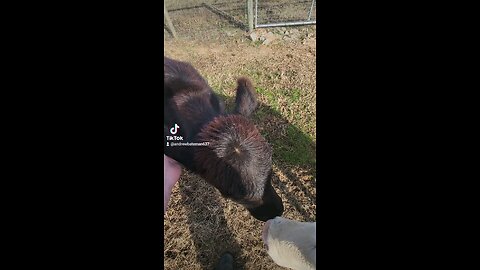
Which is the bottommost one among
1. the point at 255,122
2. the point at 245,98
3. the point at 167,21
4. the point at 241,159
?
the point at 241,159

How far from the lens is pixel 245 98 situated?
1665 millimetres

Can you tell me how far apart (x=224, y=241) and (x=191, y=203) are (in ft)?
0.88

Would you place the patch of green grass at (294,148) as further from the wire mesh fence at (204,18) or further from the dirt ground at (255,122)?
the wire mesh fence at (204,18)

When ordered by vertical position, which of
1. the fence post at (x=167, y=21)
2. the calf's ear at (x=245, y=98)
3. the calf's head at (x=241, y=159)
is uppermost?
the fence post at (x=167, y=21)

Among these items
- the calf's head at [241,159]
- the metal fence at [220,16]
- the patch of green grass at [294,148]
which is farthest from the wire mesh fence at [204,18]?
the patch of green grass at [294,148]

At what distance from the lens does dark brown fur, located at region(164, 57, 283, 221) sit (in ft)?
5.26

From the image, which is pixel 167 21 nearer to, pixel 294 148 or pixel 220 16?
pixel 220 16

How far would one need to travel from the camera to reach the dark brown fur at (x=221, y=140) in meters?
1.60

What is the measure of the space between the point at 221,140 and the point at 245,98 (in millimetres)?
252

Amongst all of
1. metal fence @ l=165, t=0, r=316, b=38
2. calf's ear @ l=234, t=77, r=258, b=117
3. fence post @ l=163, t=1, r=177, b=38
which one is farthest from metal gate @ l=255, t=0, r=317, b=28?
fence post @ l=163, t=1, r=177, b=38

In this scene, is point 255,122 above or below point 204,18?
below

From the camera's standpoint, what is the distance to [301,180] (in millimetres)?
1650

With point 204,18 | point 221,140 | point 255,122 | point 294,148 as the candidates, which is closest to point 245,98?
point 255,122

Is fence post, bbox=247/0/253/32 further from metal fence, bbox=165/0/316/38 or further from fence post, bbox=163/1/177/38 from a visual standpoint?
fence post, bbox=163/1/177/38
